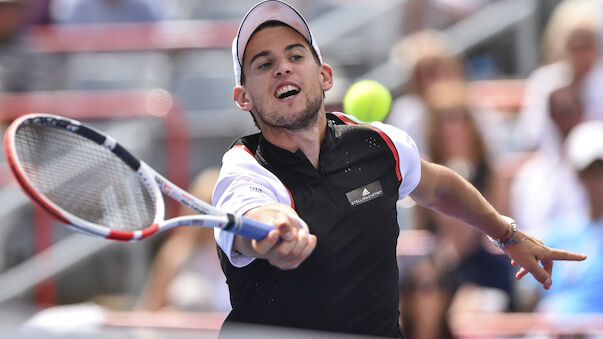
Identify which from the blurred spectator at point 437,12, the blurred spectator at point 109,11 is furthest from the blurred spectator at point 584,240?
the blurred spectator at point 109,11

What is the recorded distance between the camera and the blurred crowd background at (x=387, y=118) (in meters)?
5.79

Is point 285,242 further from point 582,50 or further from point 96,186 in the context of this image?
point 582,50

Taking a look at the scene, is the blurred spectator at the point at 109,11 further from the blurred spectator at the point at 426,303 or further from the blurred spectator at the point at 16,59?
the blurred spectator at the point at 426,303

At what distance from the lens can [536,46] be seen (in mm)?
7996

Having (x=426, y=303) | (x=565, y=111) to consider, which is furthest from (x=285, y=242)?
(x=565, y=111)

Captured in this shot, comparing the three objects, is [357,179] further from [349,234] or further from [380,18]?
[380,18]

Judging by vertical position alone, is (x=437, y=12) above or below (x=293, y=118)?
above

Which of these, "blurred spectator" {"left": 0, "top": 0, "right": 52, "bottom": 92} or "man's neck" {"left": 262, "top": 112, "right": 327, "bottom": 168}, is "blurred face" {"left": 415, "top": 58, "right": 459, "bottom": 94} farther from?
"man's neck" {"left": 262, "top": 112, "right": 327, "bottom": 168}

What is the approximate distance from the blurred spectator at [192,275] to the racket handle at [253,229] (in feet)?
9.94

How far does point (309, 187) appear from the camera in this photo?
3.32 meters

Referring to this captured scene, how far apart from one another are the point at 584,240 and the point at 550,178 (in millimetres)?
672

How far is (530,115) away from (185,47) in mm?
2874

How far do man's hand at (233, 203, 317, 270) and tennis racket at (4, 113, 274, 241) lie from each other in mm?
56

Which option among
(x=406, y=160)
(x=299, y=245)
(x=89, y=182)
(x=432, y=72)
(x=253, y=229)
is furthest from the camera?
(x=432, y=72)
